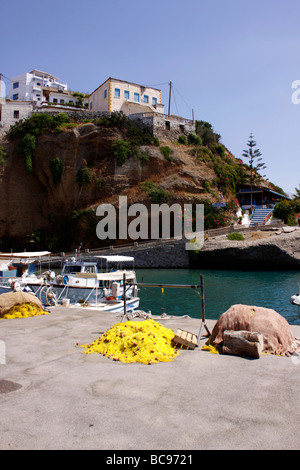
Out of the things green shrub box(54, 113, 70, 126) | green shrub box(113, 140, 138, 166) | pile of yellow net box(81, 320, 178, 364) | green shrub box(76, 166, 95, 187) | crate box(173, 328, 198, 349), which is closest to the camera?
pile of yellow net box(81, 320, 178, 364)

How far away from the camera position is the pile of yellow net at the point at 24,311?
1271 centimetres

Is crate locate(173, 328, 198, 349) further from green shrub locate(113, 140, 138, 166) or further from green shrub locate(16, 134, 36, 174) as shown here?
green shrub locate(16, 134, 36, 174)

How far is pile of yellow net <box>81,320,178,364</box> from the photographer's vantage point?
7617 millimetres

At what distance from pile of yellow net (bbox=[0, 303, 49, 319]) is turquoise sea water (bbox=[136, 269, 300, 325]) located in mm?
9515

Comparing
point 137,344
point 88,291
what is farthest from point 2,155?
point 137,344

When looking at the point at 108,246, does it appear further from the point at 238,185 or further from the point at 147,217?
the point at 238,185

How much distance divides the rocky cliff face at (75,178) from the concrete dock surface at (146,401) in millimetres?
46090

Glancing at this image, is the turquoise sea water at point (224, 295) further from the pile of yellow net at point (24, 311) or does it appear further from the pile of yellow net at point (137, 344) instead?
the pile of yellow net at point (137, 344)

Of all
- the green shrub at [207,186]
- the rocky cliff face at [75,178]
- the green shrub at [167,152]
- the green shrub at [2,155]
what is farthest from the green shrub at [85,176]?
the green shrub at [207,186]

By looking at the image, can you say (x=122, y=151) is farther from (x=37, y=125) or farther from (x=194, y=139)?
(x=37, y=125)

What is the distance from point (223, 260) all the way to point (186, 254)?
495cm

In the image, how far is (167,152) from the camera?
56000mm

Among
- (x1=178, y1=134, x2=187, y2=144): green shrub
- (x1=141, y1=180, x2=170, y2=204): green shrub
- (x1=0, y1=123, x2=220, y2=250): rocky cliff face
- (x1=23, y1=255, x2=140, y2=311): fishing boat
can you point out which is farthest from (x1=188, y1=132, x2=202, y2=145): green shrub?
(x1=23, y1=255, x2=140, y2=311): fishing boat

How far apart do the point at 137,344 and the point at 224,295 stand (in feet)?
63.2
